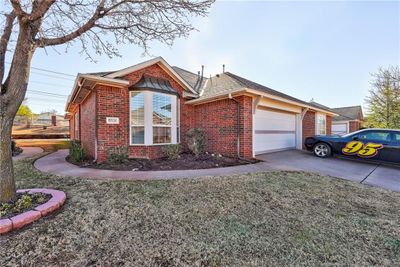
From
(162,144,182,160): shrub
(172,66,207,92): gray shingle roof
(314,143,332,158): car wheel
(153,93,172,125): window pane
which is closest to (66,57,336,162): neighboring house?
(153,93,172,125): window pane

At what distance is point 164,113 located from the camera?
8.41 meters

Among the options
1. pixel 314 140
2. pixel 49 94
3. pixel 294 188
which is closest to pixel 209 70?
pixel 314 140

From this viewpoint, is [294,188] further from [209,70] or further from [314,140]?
[209,70]

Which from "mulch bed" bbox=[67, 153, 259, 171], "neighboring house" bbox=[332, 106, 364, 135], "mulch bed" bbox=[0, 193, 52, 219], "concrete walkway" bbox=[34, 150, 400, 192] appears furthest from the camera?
"neighboring house" bbox=[332, 106, 364, 135]

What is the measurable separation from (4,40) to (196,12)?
12.8 ft

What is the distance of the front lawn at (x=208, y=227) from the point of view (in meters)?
2.23

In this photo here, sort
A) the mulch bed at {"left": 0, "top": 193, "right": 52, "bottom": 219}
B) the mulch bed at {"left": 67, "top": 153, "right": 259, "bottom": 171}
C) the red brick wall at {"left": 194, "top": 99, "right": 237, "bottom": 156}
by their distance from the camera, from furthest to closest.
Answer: the red brick wall at {"left": 194, "top": 99, "right": 237, "bottom": 156} → the mulch bed at {"left": 67, "top": 153, "right": 259, "bottom": 171} → the mulch bed at {"left": 0, "top": 193, "right": 52, "bottom": 219}

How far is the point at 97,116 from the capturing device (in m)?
7.07

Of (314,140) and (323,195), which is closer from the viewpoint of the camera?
(323,195)

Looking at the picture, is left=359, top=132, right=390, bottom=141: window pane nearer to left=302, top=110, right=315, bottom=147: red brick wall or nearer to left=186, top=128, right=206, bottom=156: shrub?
left=302, top=110, right=315, bottom=147: red brick wall

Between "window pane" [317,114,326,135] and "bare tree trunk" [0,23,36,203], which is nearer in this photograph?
"bare tree trunk" [0,23,36,203]

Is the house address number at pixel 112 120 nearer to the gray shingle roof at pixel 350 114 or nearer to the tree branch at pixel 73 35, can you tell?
the tree branch at pixel 73 35

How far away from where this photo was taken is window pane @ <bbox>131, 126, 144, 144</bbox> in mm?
7828

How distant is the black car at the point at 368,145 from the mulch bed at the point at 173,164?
374cm
